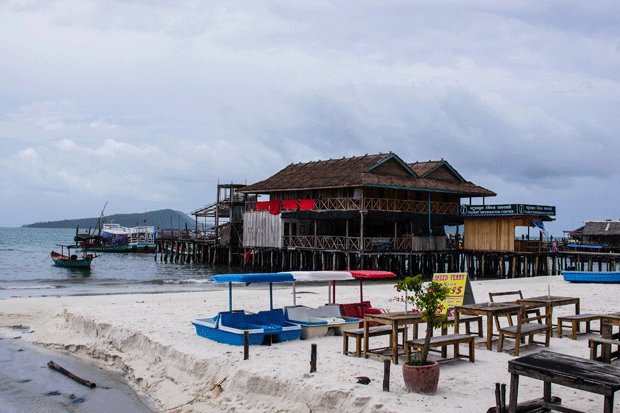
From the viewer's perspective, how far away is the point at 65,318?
720 inches

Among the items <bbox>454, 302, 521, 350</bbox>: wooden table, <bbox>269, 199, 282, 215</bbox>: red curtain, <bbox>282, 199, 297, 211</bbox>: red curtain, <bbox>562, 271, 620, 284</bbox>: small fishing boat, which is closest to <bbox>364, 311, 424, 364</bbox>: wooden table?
<bbox>454, 302, 521, 350</bbox>: wooden table

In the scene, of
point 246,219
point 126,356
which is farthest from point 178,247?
point 126,356

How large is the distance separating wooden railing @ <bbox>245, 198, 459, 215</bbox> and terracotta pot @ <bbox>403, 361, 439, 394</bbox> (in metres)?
28.2

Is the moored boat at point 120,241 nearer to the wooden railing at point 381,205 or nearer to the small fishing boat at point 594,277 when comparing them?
Result: the wooden railing at point 381,205

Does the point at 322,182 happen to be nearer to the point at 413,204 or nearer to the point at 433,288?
the point at 413,204

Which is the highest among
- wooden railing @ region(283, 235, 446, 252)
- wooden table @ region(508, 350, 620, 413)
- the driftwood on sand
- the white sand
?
wooden railing @ region(283, 235, 446, 252)

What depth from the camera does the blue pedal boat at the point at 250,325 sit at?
495 inches

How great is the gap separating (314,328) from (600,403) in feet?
20.4

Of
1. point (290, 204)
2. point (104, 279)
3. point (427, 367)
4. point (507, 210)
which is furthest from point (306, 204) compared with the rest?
point (427, 367)

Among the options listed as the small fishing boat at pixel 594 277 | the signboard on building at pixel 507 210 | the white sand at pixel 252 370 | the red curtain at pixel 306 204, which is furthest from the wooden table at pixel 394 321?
the signboard on building at pixel 507 210

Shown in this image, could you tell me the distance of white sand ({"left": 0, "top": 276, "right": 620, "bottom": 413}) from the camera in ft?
29.2

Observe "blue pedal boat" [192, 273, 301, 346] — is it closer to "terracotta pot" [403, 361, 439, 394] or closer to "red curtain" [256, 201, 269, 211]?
"terracotta pot" [403, 361, 439, 394]

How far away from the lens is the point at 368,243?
128 ft

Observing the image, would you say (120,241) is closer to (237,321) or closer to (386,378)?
(237,321)
